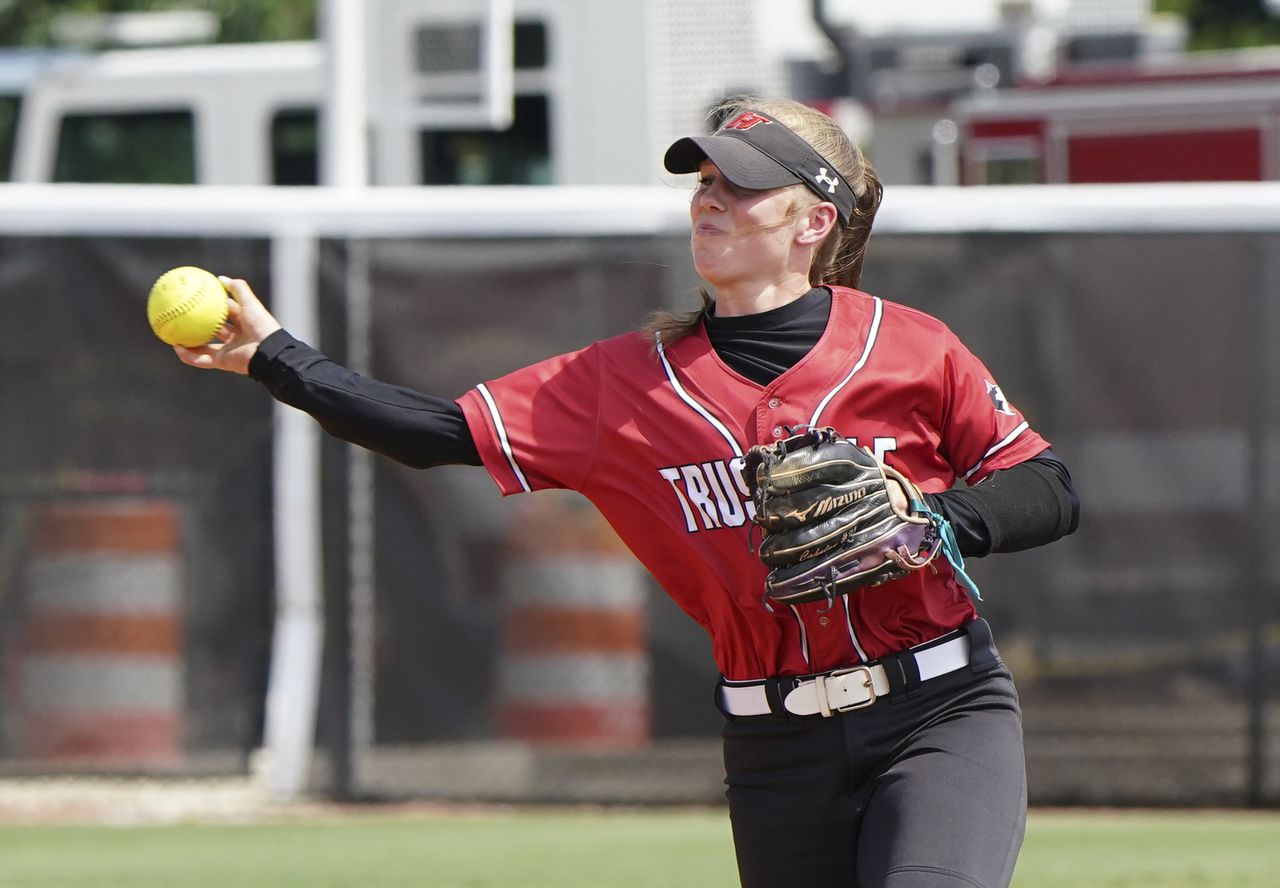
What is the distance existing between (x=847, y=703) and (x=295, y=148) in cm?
835

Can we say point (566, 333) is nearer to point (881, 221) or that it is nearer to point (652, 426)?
point (881, 221)

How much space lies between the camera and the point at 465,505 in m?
7.45

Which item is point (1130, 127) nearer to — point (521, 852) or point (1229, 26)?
point (521, 852)

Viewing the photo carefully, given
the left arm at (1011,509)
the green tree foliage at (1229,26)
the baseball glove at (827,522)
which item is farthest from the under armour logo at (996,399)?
the green tree foliage at (1229,26)

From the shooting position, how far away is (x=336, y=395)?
3.35 m

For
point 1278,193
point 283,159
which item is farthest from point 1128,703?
point 283,159

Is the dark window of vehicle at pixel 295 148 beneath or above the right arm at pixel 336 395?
above

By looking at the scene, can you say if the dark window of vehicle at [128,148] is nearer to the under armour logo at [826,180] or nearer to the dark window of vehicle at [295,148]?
the dark window of vehicle at [295,148]

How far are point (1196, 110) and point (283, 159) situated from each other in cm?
523

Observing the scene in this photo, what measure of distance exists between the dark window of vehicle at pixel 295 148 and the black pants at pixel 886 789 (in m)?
8.04

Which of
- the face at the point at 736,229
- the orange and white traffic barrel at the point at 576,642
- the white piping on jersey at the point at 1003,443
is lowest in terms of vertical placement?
the orange and white traffic barrel at the point at 576,642

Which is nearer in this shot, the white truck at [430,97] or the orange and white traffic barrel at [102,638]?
the orange and white traffic barrel at [102,638]

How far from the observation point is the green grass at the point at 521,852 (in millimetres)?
6148

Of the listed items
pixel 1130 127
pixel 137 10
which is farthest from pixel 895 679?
pixel 137 10
